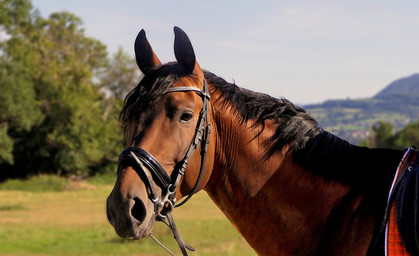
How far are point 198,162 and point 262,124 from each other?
0.57 metres

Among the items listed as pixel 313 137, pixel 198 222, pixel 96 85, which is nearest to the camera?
pixel 313 137

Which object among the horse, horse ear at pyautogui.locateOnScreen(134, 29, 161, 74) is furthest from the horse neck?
horse ear at pyautogui.locateOnScreen(134, 29, 161, 74)

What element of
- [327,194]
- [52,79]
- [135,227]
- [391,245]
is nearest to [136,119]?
[135,227]

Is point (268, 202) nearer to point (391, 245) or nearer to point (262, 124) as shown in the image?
point (262, 124)

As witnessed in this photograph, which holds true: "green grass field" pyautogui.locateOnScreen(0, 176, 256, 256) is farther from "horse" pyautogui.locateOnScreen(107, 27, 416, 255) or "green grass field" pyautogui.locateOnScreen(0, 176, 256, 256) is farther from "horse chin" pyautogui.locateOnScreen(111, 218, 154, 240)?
"horse chin" pyautogui.locateOnScreen(111, 218, 154, 240)

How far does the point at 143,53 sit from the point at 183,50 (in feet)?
1.24

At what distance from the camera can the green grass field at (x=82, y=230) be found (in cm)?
1642

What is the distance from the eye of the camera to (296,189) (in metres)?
3.20

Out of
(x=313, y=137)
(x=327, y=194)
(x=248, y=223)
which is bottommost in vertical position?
(x=248, y=223)

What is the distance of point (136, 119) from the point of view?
10.0ft

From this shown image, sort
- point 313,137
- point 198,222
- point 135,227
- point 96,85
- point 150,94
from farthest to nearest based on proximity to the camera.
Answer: point 96,85 → point 198,222 → point 313,137 → point 150,94 → point 135,227

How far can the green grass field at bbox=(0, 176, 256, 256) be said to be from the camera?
16422 mm

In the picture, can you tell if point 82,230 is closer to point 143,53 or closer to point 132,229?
point 143,53

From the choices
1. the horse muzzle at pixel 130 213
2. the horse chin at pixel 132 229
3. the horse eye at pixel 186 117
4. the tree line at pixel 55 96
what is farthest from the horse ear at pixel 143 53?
the tree line at pixel 55 96
